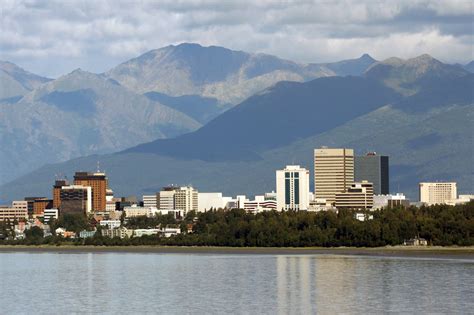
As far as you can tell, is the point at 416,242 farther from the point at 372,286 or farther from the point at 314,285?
the point at 372,286

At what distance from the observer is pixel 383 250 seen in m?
155

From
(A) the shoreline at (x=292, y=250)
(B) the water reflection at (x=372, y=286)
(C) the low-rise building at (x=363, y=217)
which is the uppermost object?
(C) the low-rise building at (x=363, y=217)

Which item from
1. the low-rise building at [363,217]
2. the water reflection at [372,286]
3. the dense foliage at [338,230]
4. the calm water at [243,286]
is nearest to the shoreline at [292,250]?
the dense foliage at [338,230]

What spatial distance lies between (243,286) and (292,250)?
2615 inches

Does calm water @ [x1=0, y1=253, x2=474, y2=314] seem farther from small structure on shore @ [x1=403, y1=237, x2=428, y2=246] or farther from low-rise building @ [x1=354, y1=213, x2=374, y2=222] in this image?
low-rise building @ [x1=354, y1=213, x2=374, y2=222]

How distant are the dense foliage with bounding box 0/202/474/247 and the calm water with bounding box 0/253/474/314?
22.6 meters

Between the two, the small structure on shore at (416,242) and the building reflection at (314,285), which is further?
the small structure on shore at (416,242)

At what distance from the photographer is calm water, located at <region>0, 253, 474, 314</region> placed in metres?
79.1

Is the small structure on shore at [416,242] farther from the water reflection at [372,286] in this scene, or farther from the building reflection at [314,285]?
the water reflection at [372,286]

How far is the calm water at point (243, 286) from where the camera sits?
3115 inches

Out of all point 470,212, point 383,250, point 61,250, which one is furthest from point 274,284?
point 61,250

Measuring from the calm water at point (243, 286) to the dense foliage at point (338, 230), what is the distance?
2259cm

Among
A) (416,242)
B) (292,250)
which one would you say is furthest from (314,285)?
(292,250)

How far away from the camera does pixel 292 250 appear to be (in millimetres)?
161375
